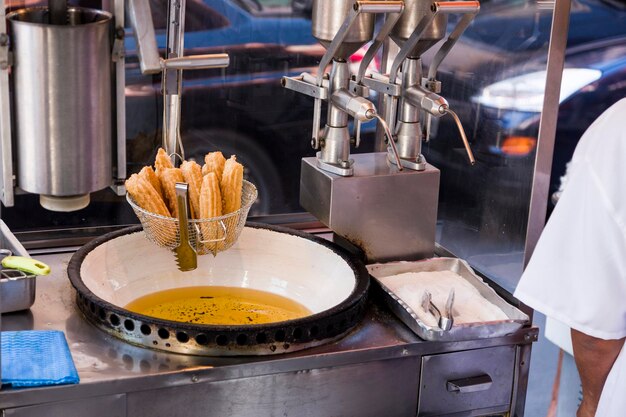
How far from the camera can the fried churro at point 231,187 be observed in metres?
1.80

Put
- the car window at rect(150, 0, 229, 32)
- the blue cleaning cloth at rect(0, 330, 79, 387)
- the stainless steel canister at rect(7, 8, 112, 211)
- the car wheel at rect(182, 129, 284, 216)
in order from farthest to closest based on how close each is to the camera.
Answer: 1. the car wheel at rect(182, 129, 284, 216)
2. the car window at rect(150, 0, 229, 32)
3. the stainless steel canister at rect(7, 8, 112, 211)
4. the blue cleaning cloth at rect(0, 330, 79, 387)

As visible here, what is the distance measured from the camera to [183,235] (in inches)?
67.8

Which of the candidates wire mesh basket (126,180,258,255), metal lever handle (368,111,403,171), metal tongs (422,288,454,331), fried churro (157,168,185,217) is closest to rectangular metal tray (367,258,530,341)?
metal tongs (422,288,454,331)

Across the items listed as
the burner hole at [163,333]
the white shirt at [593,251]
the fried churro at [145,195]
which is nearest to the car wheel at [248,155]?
the fried churro at [145,195]

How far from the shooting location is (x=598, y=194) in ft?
5.14

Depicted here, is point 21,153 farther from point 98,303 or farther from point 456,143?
point 456,143

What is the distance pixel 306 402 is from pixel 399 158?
57cm

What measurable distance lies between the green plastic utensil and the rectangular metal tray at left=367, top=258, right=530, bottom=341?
26.0 inches

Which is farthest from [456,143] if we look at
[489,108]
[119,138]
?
[119,138]

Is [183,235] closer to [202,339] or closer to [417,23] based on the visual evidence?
[202,339]

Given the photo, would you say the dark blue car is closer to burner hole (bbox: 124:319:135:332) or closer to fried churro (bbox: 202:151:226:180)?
fried churro (bbox: 202:151:226:180)

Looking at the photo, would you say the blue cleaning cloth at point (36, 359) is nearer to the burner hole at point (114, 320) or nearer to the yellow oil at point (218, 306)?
the burner hole at point (114, 320)

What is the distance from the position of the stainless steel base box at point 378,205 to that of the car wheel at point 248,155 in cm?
32

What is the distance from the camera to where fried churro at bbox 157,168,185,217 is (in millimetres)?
1783
